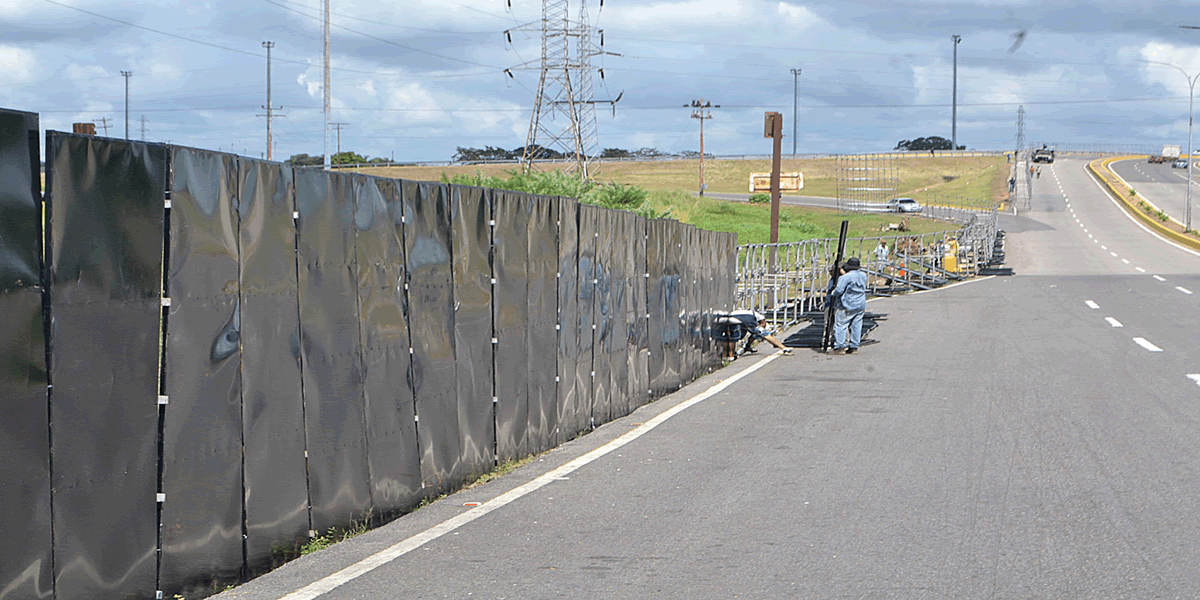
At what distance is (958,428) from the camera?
10.7 meters

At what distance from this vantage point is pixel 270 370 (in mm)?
6012

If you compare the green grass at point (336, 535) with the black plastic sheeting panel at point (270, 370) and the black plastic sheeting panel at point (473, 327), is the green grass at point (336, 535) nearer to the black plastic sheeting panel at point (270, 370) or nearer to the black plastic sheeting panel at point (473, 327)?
the black plastic sheeting panel at point (270, 370)

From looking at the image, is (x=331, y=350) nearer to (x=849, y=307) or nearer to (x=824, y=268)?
(x=849, y=307)

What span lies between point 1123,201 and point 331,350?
8541cm

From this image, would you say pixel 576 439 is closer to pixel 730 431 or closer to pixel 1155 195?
pixel 730 431

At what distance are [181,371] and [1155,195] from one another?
308ft

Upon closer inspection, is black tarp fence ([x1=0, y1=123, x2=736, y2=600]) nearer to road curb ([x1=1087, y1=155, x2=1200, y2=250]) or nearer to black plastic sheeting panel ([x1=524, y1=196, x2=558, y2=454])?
black plastic sheeting panel ([x1=524, y1=196, x2=558, y2=454])

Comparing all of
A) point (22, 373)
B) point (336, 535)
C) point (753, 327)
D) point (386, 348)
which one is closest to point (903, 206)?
point (753, 327)

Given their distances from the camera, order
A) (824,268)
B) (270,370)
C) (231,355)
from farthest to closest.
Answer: (824,268), (270,370), (231,355)

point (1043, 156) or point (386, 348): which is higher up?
point (1043, 156)

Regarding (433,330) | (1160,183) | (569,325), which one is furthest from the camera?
(1160,183)

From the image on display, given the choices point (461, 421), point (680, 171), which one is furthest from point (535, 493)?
point (680, 171)

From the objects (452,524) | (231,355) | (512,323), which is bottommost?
(452,524)

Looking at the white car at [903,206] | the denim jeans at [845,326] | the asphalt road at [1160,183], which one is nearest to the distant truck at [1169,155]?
the asphalt road at [1160,183]
